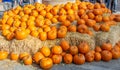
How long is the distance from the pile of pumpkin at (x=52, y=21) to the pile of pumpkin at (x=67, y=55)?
0.27 m

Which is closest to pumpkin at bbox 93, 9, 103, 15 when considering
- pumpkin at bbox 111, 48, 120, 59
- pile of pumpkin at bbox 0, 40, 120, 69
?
pile of pumpkin at bbox 0, 40, 120, 69

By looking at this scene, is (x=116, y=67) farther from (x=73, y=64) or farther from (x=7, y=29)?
(x=7, y=29)

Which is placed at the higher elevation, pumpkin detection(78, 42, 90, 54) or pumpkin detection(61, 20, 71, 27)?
pumpkin detection(61, 20, 71, 27)

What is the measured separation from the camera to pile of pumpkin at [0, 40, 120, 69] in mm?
4332

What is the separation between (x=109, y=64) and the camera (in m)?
4.49

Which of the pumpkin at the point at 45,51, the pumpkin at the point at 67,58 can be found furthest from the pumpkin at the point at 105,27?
the pumpkin at the point at 45,51

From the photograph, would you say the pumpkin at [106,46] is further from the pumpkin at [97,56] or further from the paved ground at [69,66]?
the paved ground at [69,66]

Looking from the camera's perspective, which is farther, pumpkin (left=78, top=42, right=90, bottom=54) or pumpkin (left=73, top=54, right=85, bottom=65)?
pumpkin (left=78, top=42, right=90, bottom=54)

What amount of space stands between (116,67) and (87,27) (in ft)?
3.48

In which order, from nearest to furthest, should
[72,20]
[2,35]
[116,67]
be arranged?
1. [116,67]
2. [2,35]
3. [72,20]

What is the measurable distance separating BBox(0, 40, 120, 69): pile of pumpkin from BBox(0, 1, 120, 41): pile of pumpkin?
0.89 feet

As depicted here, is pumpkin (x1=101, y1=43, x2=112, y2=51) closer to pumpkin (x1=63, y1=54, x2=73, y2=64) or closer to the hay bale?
the hay bale

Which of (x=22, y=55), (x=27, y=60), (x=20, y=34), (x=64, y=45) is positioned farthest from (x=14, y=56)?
(x=64, y=45)

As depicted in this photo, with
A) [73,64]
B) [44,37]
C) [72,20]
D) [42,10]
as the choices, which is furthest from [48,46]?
[42,10]
